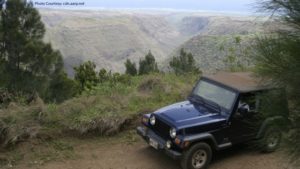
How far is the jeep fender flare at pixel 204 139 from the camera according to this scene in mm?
5995

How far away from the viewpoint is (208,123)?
625cm

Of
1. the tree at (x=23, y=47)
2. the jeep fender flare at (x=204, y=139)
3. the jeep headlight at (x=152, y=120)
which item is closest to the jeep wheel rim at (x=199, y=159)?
the jeep fender flare at (x=204, y=139)

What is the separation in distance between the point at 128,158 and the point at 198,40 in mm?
49842

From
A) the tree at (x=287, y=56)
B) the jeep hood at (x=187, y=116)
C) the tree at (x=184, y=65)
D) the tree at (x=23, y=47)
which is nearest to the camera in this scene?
the tree at (x=287, y=56)

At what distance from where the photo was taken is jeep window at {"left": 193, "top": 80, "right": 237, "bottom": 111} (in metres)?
6.59

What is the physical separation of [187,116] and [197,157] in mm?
688

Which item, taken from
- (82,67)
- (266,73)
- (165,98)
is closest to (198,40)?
(82,67)

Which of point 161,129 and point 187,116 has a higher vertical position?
point 187,116

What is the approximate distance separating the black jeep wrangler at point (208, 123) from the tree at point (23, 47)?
1491 cm

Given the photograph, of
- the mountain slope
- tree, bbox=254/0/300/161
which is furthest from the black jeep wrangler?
the mountain slope

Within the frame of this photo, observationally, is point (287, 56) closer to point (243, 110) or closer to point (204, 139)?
point (204, 139)

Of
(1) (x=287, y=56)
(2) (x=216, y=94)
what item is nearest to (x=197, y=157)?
(2) (x=216, y=94)

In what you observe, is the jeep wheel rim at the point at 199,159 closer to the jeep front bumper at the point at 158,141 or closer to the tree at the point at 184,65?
the jeep front bumper at the point at 158,141

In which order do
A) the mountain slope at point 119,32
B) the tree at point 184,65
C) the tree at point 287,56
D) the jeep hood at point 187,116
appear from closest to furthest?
the tree at point 287,56 < the jeep hood at point 187,116 < the tree at point 184,65 < the mountain slope at point 119,32
